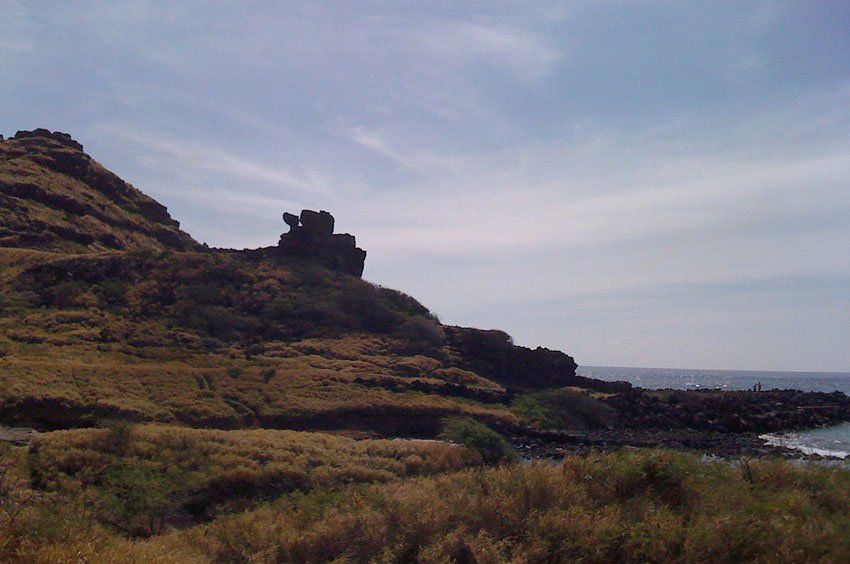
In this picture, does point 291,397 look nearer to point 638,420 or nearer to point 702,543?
point 638,420

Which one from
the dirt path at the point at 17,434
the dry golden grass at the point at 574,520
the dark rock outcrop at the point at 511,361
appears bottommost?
the dirt path at the point at 17,434

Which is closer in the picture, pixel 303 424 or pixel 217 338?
pixel 303 424

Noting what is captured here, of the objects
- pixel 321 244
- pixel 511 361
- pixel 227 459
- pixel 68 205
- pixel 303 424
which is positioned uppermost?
pixel 68 205

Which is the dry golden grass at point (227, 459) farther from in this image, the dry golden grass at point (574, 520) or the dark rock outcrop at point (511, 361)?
the dark rock outcrop at point (511, 361)

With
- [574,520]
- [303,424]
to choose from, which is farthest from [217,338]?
[574,520]

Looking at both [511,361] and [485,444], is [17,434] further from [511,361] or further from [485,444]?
[511,361]

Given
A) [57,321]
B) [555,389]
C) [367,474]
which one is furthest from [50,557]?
[555,389]

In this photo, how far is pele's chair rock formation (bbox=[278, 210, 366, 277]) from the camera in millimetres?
73062

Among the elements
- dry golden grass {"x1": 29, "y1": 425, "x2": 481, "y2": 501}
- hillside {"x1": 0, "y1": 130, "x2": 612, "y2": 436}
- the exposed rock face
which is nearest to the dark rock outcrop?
hillside {"x1": 0, "y1": 130, "x2": 612, "y2": 436}

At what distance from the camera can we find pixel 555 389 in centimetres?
5934

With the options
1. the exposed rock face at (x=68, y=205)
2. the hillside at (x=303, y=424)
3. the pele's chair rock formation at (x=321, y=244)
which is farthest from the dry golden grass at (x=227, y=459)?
the exposed rock face at (x=68, y=205)

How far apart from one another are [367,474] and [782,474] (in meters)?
14.9

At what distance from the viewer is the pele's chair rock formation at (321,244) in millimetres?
73062

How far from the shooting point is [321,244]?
73.5 metres
